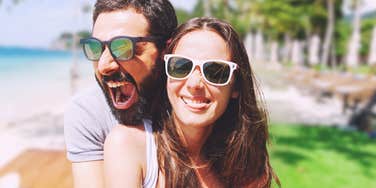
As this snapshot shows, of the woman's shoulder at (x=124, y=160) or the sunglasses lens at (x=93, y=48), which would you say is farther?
the sunglasses lens at (x=93, y=48)

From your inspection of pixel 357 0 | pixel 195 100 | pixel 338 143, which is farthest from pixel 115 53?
pixel 357 0

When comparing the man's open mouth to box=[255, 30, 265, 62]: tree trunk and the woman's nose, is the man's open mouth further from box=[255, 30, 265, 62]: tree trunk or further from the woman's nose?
box=[255, 30, 265, 62]: tree trunk

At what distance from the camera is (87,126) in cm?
206

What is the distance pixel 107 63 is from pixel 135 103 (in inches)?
8.8

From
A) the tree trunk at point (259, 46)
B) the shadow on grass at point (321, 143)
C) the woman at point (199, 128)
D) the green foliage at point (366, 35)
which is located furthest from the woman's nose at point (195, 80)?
the green foliage at point (366, 35)

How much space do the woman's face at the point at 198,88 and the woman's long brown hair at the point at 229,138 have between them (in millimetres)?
41

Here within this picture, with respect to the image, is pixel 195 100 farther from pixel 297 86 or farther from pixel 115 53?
pixel 297 86

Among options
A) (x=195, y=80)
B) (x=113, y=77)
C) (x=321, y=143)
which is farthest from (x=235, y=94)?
(x=321, y=143)

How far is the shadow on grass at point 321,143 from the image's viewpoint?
702 centimetres

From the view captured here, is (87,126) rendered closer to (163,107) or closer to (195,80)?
(163,107)

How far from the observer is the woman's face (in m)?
1.86

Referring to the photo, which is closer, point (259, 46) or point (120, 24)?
point (120, 24)

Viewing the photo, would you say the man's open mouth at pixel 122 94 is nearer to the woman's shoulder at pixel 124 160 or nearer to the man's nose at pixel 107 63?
the man's nose at pixel 107 63

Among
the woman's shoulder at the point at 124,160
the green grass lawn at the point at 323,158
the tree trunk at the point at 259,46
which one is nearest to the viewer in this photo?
the woman's shoulder at the point at 124,160
